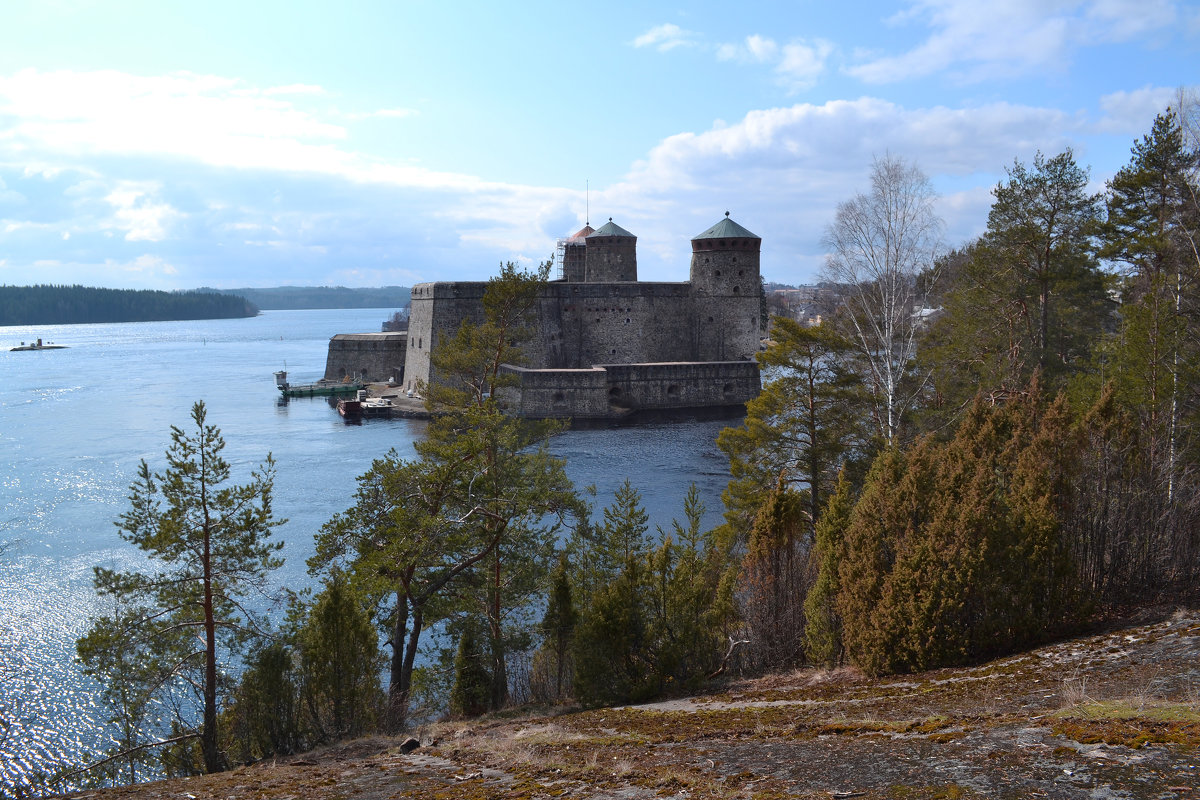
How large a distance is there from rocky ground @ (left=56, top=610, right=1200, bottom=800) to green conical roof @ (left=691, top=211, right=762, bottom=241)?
112 feet

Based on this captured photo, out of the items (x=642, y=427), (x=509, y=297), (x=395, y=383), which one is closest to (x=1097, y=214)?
(x=509, y=297)

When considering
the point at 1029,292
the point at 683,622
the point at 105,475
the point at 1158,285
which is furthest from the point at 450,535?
the point at 105,475

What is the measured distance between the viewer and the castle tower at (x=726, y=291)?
41.5 metres

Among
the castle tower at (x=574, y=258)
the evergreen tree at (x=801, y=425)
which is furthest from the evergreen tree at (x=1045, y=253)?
the castle tower at (x=574, y=258)

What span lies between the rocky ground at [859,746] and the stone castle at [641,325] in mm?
30844

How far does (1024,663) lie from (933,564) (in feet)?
4.03

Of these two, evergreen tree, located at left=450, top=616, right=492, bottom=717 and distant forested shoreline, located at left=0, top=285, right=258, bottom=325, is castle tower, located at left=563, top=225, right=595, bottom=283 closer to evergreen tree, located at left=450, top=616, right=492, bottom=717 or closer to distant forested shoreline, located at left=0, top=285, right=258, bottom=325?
evergreen tree, located at left=450, top=616, right=492, bottom=717

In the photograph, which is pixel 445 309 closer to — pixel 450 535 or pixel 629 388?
pixel 629 388

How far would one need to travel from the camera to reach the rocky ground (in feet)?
14.9

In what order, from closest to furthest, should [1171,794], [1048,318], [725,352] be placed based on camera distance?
[1171,794] < [1048,318] < [725,352]

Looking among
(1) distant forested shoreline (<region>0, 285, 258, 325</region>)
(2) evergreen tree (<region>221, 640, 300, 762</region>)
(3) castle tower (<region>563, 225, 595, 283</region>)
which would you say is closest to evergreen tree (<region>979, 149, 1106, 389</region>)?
(2) evergreen tree (<region>221, 640, 300, 762</region>)

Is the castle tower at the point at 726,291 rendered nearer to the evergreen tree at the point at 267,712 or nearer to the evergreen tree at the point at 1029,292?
the evergreen tree at the point at 1029,292

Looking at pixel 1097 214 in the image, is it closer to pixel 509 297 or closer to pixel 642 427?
pixel 509 297

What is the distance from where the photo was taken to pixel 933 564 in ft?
27.5
